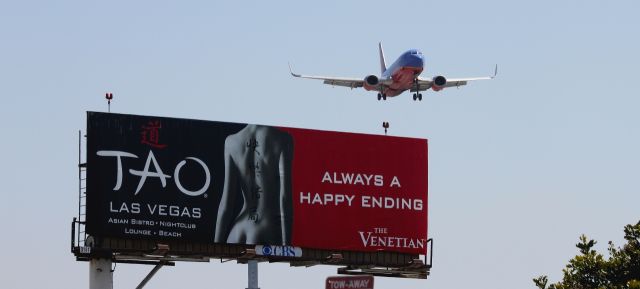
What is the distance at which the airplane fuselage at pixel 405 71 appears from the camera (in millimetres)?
74356

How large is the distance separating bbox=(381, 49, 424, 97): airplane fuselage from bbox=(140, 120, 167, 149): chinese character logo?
1558 inches

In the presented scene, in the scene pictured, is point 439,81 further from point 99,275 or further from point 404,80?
point 99,275

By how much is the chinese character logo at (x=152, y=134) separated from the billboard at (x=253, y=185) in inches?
1.1

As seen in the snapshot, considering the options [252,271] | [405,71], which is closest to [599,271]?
[252,271]

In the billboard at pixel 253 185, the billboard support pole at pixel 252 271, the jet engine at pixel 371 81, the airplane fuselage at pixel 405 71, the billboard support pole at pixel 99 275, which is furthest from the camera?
the jet engine at pixel 371 81

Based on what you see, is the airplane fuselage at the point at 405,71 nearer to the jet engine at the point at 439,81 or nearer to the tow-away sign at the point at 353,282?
the jet engine at the point at 439,81

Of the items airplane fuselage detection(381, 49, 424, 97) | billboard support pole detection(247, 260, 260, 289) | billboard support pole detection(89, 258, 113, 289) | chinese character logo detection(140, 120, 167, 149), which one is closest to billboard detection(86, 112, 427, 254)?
chinese character logo detection(140, 120, 167, 149)

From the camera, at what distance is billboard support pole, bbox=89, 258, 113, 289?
34062 millimetres

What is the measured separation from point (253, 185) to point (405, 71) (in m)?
39.1

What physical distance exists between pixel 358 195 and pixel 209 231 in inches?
201

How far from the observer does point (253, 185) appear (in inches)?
1452

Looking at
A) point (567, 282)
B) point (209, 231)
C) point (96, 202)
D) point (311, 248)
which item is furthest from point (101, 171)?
point (567, 282)

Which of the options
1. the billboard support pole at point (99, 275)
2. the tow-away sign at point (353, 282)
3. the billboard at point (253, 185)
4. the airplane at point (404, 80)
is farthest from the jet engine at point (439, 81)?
the tow-away sign at point (353, 282)

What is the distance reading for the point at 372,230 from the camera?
38438mm
